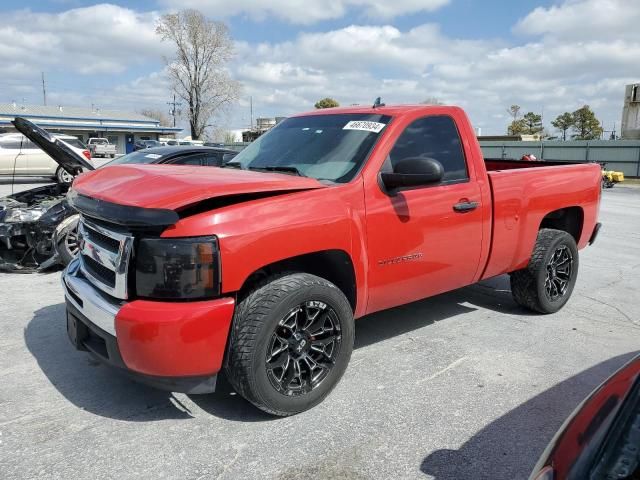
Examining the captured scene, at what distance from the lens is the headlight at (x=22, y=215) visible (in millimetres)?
6383

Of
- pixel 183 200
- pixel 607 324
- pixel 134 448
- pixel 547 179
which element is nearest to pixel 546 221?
pixel 547 179

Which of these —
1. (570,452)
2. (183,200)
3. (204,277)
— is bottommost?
(570,452)

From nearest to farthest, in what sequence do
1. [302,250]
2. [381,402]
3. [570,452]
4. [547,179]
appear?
[570,452], [302,250], [381,402], [547,179]

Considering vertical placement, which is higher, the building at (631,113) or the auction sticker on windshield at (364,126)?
the building at (631,113)

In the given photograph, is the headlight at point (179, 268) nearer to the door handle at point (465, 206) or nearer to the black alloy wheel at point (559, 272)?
the door handle at point (465, 206)

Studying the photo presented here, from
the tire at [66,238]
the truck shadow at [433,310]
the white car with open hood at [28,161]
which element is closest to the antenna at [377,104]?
the truck shadow at [433,310]

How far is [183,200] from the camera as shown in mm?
2758

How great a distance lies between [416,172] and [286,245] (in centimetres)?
101

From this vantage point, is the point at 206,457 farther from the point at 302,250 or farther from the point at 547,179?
the point at 547,179

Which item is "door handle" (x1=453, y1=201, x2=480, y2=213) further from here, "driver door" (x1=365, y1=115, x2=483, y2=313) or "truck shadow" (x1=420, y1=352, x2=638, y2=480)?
"truck shadow" (x1=420, y1=352, x2=638, y2=480)

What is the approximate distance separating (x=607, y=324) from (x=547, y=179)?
4.85 feet

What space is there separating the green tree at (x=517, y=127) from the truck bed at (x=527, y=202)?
59587 millimetres

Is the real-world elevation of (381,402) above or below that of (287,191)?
below

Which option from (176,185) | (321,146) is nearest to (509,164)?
(321,146)
